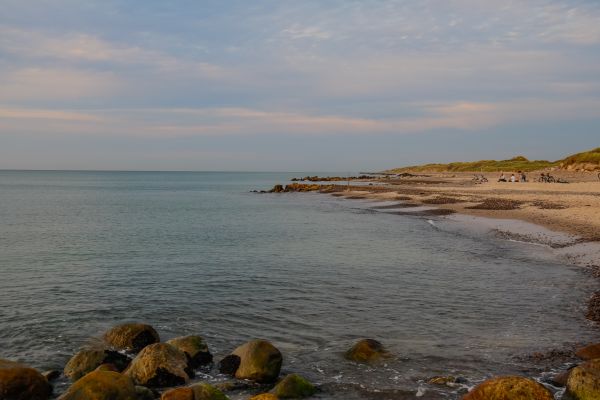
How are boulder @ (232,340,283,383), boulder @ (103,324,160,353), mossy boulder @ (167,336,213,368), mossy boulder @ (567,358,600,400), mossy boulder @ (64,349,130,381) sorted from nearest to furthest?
mossy boulder @ (567,358,600,400), boulder @ (232,340,283,383), mossy boulder @ (64,349,130,381), mossy boulder @ (167,336,213,368), boulder @ (103,324,160,353)

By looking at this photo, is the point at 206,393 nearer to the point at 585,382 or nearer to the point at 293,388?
the point at 293,388

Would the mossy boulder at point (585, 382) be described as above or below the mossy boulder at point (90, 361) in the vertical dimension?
above

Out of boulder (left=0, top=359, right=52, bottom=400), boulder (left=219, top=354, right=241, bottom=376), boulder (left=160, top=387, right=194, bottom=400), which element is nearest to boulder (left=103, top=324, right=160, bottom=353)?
boulder (left=219, top=354, right=241, bottom=376)

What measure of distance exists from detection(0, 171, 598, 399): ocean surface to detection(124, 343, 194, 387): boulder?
0.61m

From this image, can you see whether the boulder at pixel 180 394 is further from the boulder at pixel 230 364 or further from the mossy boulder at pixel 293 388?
the boulder at pixel 230 364

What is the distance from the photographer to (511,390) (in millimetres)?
8734

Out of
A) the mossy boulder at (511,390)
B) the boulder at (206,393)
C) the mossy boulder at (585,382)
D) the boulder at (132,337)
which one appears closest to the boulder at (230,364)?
the boulder at (206,393)

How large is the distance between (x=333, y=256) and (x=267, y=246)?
587 cm

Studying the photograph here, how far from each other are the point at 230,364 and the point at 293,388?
6.61 feet

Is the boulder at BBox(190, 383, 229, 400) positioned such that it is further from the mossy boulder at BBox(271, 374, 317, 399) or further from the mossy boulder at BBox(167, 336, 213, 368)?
the mossy boulder at BBox(167, 336, 213, 368)

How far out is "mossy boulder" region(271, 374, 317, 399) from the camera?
986 centimetres

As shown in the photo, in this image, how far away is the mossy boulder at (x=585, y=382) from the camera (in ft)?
29.3

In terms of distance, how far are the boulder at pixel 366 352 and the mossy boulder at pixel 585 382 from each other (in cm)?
417

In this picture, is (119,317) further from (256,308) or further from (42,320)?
(256,308)
